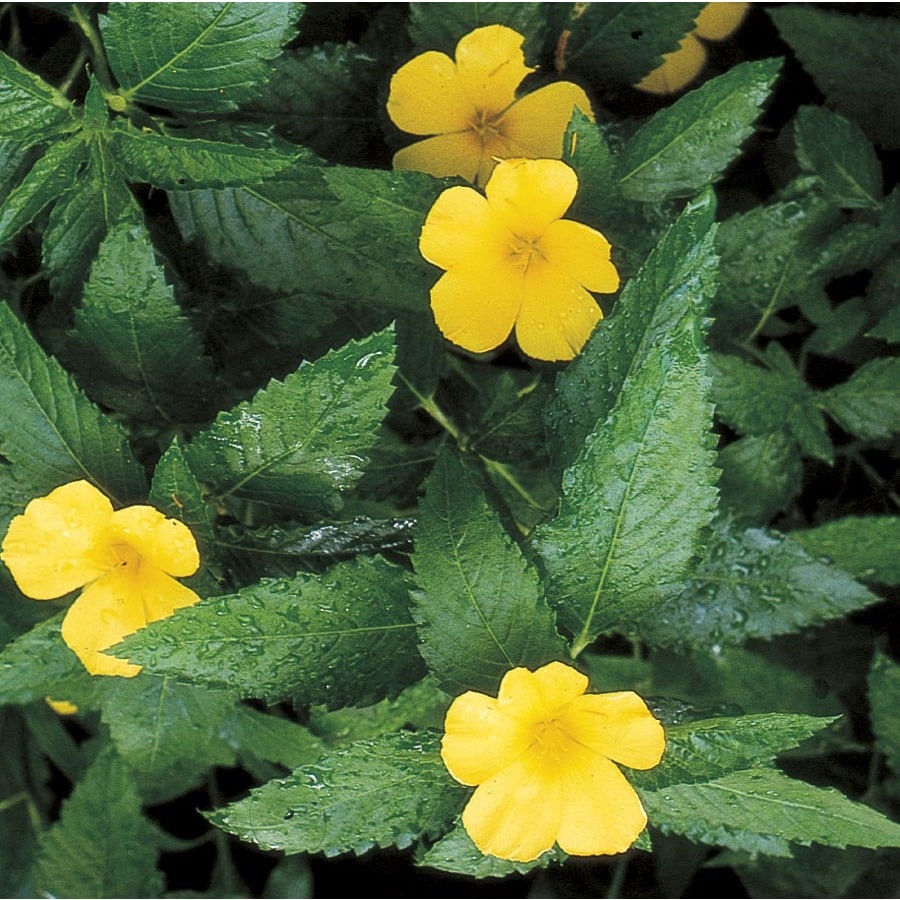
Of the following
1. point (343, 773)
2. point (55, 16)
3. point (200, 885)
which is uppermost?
point (55, 16)

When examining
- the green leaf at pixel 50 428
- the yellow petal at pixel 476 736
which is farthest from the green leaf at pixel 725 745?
the green leaf at pixel 50 428

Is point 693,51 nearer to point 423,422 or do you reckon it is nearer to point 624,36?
point 624,36

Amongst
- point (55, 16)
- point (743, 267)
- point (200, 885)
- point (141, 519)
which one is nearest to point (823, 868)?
point (743, 267)

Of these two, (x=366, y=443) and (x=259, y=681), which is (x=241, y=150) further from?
(x=259, y=681)

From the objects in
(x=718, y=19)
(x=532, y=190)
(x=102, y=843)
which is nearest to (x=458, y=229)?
(x=532, y=190)

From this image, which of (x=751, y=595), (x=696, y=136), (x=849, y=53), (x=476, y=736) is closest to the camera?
(x=476, y=736)

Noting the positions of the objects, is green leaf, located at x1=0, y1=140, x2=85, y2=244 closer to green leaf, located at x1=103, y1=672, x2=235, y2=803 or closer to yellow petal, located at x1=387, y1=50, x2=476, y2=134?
yellow petal, located at x1=387, y1=50, x2=476, y2=134

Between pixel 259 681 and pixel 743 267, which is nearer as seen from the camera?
pixel 259 681
